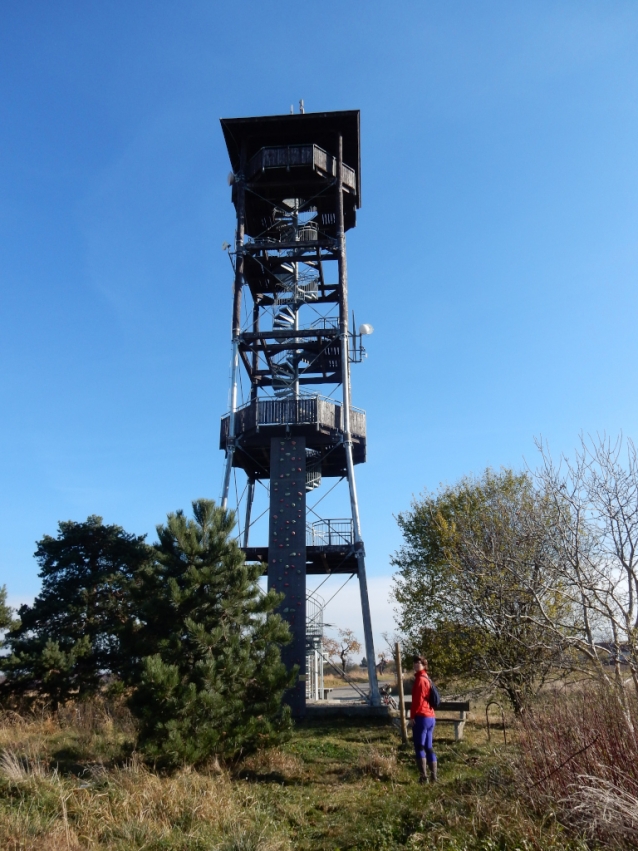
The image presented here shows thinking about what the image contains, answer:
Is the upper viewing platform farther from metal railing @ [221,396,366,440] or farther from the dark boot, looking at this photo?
the dark boot

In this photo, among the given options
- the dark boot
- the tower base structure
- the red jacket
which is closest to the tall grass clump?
the red jacket

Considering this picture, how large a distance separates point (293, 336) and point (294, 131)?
8.33 m

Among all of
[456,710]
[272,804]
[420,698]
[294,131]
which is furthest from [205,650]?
[294,131]

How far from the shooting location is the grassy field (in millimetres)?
7196

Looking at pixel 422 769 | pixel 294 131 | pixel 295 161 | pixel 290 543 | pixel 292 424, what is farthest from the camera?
pixel 294 131

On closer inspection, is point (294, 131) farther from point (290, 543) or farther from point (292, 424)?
point (290, 543)

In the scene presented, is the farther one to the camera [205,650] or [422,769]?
[205,650]

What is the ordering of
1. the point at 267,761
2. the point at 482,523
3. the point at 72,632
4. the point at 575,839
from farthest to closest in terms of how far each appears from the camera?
1. the point at 72,632
2. the point at 482,523
3. the point at 267,761
4. the point at 575,839

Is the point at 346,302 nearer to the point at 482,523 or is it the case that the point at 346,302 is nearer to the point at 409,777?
the point at 482,523

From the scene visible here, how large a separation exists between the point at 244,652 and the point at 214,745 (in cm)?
163

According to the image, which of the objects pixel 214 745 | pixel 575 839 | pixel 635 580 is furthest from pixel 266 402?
pixel 575 839

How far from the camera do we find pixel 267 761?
1204 centimetres

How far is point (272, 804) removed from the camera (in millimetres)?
9633

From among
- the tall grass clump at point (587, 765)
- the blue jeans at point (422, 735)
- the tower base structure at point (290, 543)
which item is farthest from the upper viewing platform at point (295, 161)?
the tall grass clump at point (587, 765)
